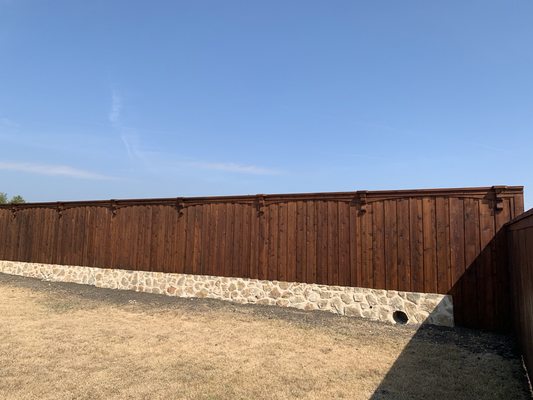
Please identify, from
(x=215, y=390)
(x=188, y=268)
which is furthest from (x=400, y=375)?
(x=188, y=268)

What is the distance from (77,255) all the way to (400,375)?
13.4 m

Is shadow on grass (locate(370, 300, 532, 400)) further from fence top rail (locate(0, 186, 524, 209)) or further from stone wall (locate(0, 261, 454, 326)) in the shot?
fence top rail (locate(0, 186, 524, 209))

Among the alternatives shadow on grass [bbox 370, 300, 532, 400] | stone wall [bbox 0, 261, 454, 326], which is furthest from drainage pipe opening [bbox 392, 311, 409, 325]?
shadow on grass [bbox 370, 300, 532, 400]

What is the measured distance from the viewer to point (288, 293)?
10.4m

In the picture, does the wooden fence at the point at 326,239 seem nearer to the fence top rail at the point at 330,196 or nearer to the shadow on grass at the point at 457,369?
the fence top rail at the point at 330,196

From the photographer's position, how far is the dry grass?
485 centimetres

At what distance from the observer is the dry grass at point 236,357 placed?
485 cm

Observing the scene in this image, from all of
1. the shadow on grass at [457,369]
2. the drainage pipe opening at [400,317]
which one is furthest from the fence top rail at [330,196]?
the shadow on grass at [457,369]

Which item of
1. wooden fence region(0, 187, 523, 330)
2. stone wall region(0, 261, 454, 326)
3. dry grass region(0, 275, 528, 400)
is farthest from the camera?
stone wall region(0, 261, 454, 326)

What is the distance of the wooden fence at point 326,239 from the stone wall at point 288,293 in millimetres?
225

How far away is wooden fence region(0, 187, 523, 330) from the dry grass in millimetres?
1185

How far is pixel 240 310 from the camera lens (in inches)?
393

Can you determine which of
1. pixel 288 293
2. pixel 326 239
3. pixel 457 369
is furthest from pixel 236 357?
pixel 326 239

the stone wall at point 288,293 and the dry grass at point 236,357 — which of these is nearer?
the dry grass at point 236,357
